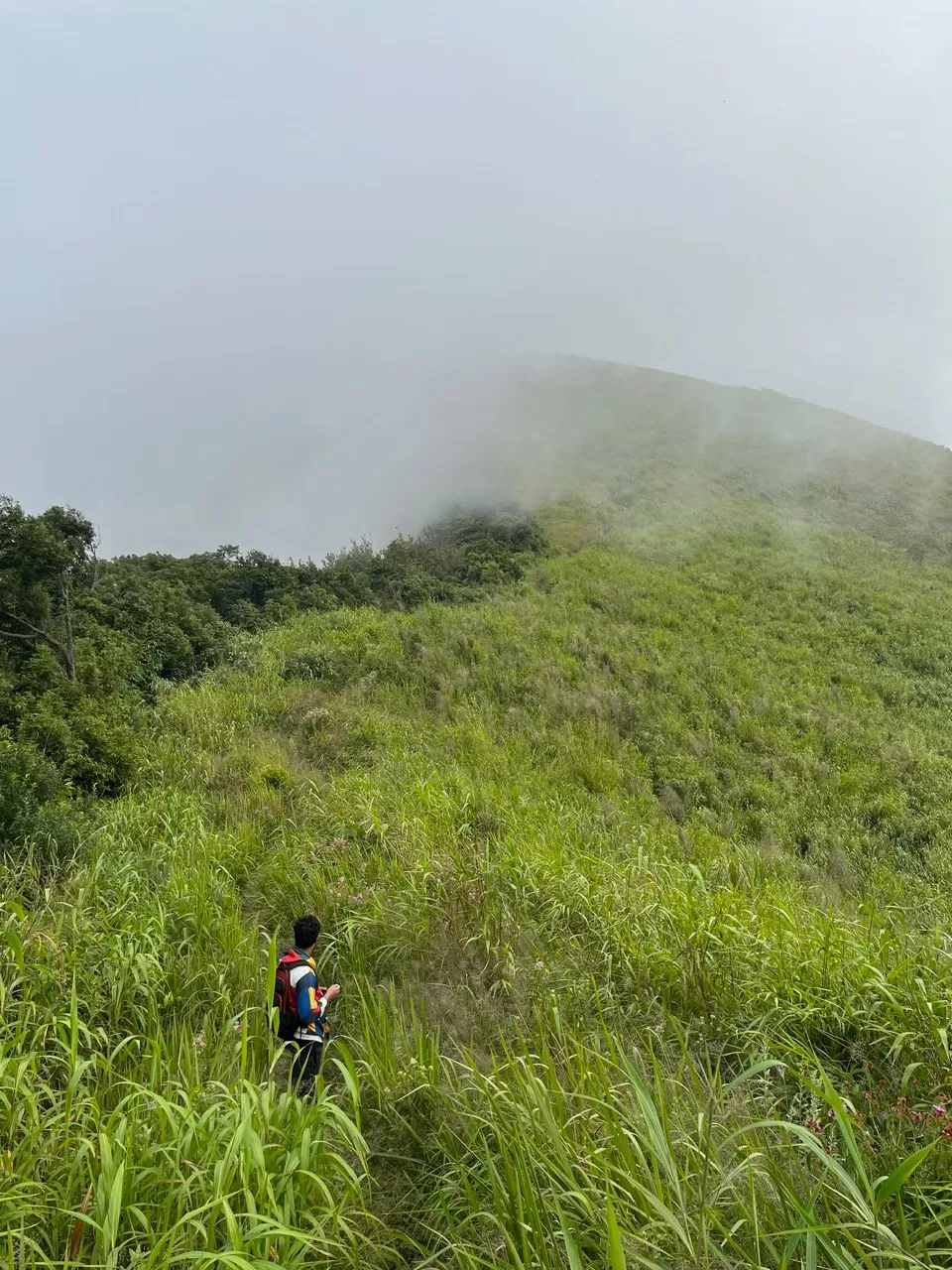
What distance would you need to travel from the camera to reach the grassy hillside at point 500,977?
6.42 feet

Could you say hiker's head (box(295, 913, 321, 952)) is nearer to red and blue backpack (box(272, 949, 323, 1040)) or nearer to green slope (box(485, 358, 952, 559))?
red and blue backpack (box(272, 949, 323, 1040))

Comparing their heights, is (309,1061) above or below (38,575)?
below

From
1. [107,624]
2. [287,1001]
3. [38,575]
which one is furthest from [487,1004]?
[107,624]

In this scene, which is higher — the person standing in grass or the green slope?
the green slope

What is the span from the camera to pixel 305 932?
3.73m

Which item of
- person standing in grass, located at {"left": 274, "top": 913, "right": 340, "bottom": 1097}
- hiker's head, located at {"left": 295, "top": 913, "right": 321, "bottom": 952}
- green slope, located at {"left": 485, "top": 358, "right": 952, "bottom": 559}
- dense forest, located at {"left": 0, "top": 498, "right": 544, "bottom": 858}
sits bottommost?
person standing in grass, located at {"left": 274, "top": 913, "right": 340, "bottom": 1097}

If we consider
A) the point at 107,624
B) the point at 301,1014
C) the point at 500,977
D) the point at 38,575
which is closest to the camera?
the point at 301,1014

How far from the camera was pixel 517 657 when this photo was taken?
1439cm

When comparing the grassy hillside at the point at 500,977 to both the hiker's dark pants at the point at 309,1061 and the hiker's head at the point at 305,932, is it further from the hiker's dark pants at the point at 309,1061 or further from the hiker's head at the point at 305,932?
the hiker's head at the point at 305,932

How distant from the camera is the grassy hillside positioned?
196 cm

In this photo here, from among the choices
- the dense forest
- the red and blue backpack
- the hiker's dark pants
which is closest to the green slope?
the dense forest

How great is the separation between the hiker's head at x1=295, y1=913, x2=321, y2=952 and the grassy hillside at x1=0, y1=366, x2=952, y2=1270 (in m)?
0.35

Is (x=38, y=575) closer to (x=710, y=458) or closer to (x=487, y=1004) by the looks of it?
(x=487, y=1004)

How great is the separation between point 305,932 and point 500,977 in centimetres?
132
